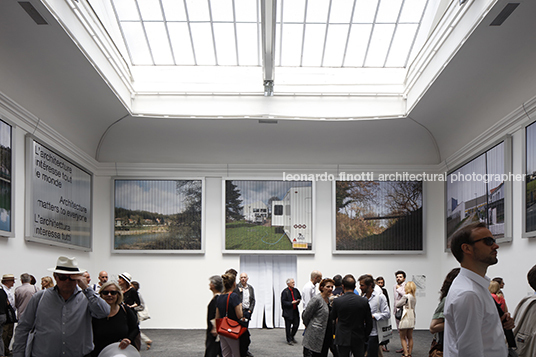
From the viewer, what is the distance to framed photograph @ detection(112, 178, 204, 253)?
19.1 meters

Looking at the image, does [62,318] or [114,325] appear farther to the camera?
[114,325]

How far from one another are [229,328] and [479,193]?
29.7 ft

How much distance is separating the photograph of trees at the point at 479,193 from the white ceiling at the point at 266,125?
0.90m

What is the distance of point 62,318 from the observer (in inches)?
223

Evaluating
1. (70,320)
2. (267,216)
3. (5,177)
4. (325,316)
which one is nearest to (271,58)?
(267,216)

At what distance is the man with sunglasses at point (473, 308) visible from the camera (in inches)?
136

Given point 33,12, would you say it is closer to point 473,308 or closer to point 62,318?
point 62,318

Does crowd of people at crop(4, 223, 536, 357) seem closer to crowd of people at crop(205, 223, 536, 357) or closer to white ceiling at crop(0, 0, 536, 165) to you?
crowd of people at crop(205, 223, 536, 357)

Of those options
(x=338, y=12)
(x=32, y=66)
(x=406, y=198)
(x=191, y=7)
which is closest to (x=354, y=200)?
(x=406, y=198)

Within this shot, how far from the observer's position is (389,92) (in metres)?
17.2

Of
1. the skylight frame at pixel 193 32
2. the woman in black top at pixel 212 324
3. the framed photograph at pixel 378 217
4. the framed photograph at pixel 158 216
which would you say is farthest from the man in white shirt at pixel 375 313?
the framed photograph at pixel 158 216

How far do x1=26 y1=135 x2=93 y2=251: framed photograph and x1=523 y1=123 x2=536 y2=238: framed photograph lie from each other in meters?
11.3

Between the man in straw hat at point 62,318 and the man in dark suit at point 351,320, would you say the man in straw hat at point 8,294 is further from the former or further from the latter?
the man in dark suit at point 351,320

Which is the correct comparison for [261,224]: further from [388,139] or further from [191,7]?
[191,7]
